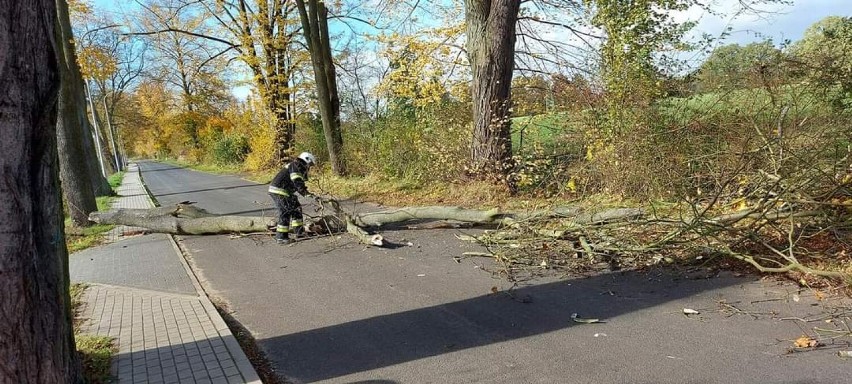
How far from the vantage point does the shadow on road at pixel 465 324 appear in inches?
165

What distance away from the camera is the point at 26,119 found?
2635 mm

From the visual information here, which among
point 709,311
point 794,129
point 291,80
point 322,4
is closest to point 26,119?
point 709,311

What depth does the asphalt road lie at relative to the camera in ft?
11.9

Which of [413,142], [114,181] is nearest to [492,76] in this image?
[413,142]

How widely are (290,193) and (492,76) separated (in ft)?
17.4

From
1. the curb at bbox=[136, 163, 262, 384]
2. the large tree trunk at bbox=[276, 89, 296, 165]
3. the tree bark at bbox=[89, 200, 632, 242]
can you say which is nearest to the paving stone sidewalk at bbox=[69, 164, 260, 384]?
the curb at bbox=[136, 163, 262, 384]

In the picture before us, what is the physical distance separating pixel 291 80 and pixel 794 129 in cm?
2153

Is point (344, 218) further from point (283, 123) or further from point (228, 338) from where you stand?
point (283, 123)

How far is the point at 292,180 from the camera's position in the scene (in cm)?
839

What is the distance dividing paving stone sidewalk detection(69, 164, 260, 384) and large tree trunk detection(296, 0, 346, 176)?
905 centimetres

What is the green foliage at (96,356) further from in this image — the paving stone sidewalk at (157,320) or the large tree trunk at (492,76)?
the large tree trunk at (492,76)

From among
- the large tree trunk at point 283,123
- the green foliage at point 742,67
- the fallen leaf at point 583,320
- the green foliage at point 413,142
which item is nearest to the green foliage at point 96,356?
the fallen leaf at point 583,320

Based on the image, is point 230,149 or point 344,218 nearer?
point 344,218

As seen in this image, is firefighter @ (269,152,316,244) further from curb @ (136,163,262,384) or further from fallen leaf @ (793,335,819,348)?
fallen leaf @ (793,335,819,348)
